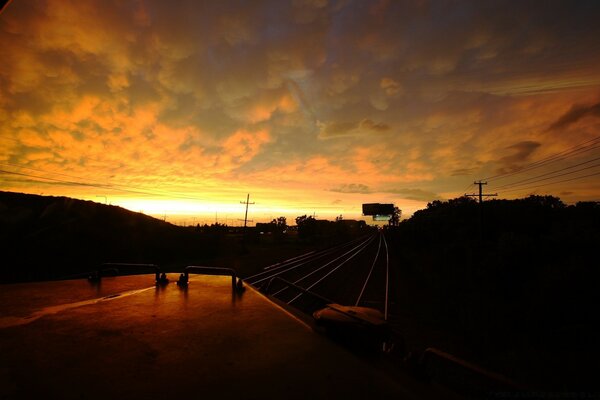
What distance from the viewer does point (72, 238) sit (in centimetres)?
2939

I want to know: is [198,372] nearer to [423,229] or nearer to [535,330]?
[535,330]

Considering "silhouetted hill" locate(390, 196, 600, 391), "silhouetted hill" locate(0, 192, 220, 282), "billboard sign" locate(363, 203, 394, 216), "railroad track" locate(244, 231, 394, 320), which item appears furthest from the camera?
"billboard sign" locate(363, 203, 394, 216)

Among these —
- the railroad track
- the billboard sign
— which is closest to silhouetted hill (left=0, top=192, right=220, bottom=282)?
the railroad track

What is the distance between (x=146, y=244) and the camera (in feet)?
117

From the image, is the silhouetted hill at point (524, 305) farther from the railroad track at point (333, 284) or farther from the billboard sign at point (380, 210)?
the billboard sign at point (380, 210)

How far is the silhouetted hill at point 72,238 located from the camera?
25.7 meters

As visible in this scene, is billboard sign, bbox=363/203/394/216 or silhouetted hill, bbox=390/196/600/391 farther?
billboard sign, bbox=363/203/394/216

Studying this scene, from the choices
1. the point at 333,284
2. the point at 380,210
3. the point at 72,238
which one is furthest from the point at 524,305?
the point at 380,210

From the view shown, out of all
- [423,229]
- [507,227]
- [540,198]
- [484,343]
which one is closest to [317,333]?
[484,343]

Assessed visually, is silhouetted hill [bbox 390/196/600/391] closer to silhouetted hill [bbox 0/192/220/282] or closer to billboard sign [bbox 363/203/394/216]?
silhouetted hill [bbox 0/192/220/282]

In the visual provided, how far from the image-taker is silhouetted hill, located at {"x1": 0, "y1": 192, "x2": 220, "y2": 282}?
2570 centimetres

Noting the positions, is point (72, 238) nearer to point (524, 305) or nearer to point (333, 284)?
point (333, 284)

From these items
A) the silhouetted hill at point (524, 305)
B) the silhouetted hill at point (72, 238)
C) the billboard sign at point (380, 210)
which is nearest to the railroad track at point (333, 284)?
the silhouetted hill at point (524, 305)

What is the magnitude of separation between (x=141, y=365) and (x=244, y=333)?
4.41ft
